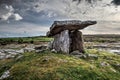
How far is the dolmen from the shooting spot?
3688cm

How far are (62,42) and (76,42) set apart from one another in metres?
2.74

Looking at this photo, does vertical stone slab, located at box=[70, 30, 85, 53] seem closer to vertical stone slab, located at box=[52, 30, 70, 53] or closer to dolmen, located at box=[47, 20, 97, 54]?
dolmen, located at box=[47, 20, 97, 54]

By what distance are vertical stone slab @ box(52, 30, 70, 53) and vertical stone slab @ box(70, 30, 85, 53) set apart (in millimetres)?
1546

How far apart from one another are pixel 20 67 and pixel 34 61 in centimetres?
228

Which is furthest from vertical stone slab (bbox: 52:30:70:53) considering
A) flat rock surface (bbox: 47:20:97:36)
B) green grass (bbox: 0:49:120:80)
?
green grass (bbox: 0:49:120:80)

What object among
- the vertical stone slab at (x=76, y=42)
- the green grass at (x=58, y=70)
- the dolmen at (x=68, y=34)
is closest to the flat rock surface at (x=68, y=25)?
the dolmen at (x=68, y=34)

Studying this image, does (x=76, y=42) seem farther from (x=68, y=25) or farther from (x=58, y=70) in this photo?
(x=58, y=70)

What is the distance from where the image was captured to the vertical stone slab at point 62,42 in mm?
36928

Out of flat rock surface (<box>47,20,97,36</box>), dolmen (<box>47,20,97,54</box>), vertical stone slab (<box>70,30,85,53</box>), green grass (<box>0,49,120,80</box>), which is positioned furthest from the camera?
vertical stone slab (<box>70,30,85,53</box>)

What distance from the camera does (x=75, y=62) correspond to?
3073 cm

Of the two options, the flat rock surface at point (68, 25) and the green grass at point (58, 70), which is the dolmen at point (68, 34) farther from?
Result: the green grass at point (58, 70)

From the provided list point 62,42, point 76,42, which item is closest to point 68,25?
point 62,42

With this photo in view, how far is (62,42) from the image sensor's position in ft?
123

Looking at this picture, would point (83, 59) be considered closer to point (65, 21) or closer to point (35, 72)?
point (65, 21)
